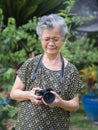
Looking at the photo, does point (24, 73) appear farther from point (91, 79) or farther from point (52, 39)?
point (91, 79)

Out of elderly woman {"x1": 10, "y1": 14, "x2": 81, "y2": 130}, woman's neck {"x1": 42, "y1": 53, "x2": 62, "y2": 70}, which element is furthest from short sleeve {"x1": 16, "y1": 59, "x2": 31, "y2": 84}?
woman's neck {"x1": 42, "y1": 53, "x2": 62, "y2": 70}

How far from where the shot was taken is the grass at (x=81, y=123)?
675 centimetres

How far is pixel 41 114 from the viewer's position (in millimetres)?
2680

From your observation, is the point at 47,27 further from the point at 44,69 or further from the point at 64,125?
the point at 64,125

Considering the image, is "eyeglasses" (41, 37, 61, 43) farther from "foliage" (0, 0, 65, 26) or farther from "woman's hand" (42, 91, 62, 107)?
"foliage" (0, 0, 65, 26)

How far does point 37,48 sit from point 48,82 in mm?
3309

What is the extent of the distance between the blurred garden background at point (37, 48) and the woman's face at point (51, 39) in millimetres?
1478

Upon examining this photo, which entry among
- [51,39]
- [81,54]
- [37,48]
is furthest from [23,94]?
[81,54]

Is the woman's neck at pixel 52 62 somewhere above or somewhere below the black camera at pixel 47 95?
above

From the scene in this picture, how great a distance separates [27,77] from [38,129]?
1.11 ft

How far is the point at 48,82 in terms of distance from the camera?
2.68 m

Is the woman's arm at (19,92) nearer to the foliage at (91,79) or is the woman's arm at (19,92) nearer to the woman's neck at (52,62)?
the woman's neck at (52,62)

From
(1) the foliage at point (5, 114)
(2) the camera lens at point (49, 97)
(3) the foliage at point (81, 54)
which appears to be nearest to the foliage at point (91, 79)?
(3) the foliage at point (81, 54)

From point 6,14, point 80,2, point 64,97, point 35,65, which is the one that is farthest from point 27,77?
point 80,2
